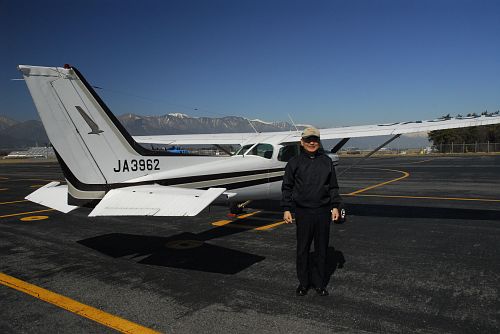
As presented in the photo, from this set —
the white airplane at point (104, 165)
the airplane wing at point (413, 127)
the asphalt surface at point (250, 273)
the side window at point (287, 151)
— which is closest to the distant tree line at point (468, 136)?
the airplane wing at point (413, 127)

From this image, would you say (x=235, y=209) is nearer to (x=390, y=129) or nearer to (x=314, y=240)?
(x=390, y=129)

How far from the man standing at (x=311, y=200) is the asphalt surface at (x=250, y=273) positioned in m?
0.36

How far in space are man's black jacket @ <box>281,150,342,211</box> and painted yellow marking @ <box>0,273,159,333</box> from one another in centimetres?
249

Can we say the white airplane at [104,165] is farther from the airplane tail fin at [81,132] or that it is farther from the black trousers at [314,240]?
the black trousers at [314,240]

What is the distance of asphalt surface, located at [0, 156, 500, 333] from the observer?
4262mm

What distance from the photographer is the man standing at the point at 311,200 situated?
16.6ft

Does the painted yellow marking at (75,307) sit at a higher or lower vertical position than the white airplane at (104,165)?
lower

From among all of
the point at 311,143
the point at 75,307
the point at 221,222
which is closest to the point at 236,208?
the point at 221,222

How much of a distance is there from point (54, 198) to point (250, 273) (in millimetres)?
4418

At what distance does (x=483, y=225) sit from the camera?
9008mm

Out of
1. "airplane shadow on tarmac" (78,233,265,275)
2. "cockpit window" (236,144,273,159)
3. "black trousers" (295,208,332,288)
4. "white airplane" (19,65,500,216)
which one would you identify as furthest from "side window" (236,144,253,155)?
"black trousers" (295,208,332,288)

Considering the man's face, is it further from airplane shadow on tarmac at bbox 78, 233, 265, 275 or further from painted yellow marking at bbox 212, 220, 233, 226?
painted yellow marking at bbox 212, 220, 233, 226

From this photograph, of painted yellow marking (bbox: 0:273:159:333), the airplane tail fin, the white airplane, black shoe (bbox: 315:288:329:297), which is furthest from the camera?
the airplane tail fin

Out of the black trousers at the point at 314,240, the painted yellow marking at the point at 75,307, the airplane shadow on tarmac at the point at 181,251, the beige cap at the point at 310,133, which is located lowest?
the airplane shadow on tarmac at the point at 181,251
